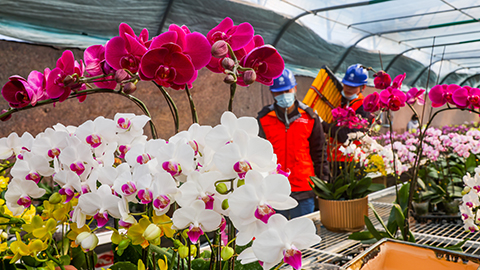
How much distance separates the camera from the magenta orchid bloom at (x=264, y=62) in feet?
1.42

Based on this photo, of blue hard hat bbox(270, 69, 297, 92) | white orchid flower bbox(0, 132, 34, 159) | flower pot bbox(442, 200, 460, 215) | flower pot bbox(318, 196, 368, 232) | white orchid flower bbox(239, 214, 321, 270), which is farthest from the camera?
blue hard hat bbox(270, 69, 297, 92)

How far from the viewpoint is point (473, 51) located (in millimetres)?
7402

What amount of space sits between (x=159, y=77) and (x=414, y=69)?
7954 millimetres

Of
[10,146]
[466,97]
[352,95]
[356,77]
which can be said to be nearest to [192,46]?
[10,146]

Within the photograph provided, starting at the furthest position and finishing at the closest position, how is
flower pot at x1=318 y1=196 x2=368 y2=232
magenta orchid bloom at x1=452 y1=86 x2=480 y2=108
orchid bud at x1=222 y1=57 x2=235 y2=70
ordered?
flower pot at x1=318 y1=196 x2=368 y2=232 < magenta orchid bloom at x1=452 y1=86 x2=480 y2=108 < orchid bud at x1=222 y1=57 x2=235 y2=70

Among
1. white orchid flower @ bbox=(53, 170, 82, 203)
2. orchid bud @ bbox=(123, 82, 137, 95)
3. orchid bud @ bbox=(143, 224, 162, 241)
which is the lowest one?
white orchid flower @ bbox=(53, 170, 82, 203)

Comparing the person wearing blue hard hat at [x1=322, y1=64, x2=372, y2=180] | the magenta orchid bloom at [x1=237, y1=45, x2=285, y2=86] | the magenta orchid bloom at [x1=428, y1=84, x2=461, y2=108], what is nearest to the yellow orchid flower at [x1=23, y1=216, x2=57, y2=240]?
the magenta orchid bloom at [x1=237, y1=45, x2=285, y2=86]

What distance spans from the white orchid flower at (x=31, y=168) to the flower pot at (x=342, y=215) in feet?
3.26

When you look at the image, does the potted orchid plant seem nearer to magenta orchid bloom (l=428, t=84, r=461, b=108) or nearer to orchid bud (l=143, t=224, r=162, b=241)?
orchid bud (l=143, t=224, r=162, b=241)

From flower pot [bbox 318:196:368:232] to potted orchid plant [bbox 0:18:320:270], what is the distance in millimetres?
800

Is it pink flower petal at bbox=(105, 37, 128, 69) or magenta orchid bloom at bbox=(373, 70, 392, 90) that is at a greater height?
magenta orchid bloom at bbox=(373, 70, 392, 90)

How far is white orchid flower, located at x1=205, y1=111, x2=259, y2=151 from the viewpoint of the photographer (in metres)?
0.35

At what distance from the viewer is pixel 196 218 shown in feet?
1.13

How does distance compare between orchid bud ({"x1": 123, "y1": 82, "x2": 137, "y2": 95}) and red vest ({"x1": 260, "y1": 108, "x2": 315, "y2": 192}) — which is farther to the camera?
red vest ({"x1": 260, "y1": 108, "x2": 315, "y2": 192})
